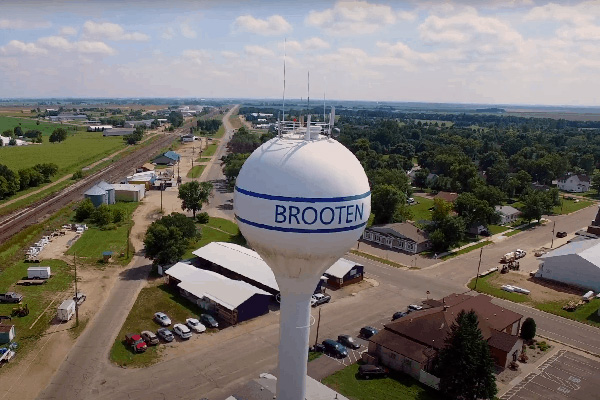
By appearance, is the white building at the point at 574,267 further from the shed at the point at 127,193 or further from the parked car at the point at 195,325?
the shed at the point at 127,193

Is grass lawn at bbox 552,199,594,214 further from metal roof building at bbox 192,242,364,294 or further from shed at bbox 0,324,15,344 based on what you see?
shed at bbox 0,324,15,344

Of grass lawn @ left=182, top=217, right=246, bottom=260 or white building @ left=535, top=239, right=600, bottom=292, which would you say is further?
grass lawn @ left=182, top=217, right=246, bottom=260

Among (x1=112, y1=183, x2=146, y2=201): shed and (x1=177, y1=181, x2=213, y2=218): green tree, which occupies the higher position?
(x1=177, y1=181, x2=213, y2=218): green tree

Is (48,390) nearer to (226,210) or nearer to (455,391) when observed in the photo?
(455,391)

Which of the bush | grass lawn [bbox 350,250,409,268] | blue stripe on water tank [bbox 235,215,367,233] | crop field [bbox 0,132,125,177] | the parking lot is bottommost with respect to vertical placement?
the parking lot

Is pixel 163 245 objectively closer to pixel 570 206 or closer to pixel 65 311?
pixel 65 311

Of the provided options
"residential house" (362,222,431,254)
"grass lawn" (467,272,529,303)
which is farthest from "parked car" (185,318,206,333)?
"residential house" (362,222,431,254)

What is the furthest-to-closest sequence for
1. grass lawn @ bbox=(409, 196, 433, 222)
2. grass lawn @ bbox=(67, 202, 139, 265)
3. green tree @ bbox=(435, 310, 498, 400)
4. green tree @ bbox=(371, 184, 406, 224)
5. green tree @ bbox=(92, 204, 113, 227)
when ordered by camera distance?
grass lawn @ bbox=(409, 196, 433, 222)
green tree @ bbox=(371, 184, 406, 224)
green tree @ bbox=(92, 204, 113, 227)
grass lawn @ bbox=(67, 202, 139, 265)
green tree @ bbox=(435, 310, 498, 400)

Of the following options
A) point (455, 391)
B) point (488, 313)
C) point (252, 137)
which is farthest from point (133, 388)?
point (252, 137)
